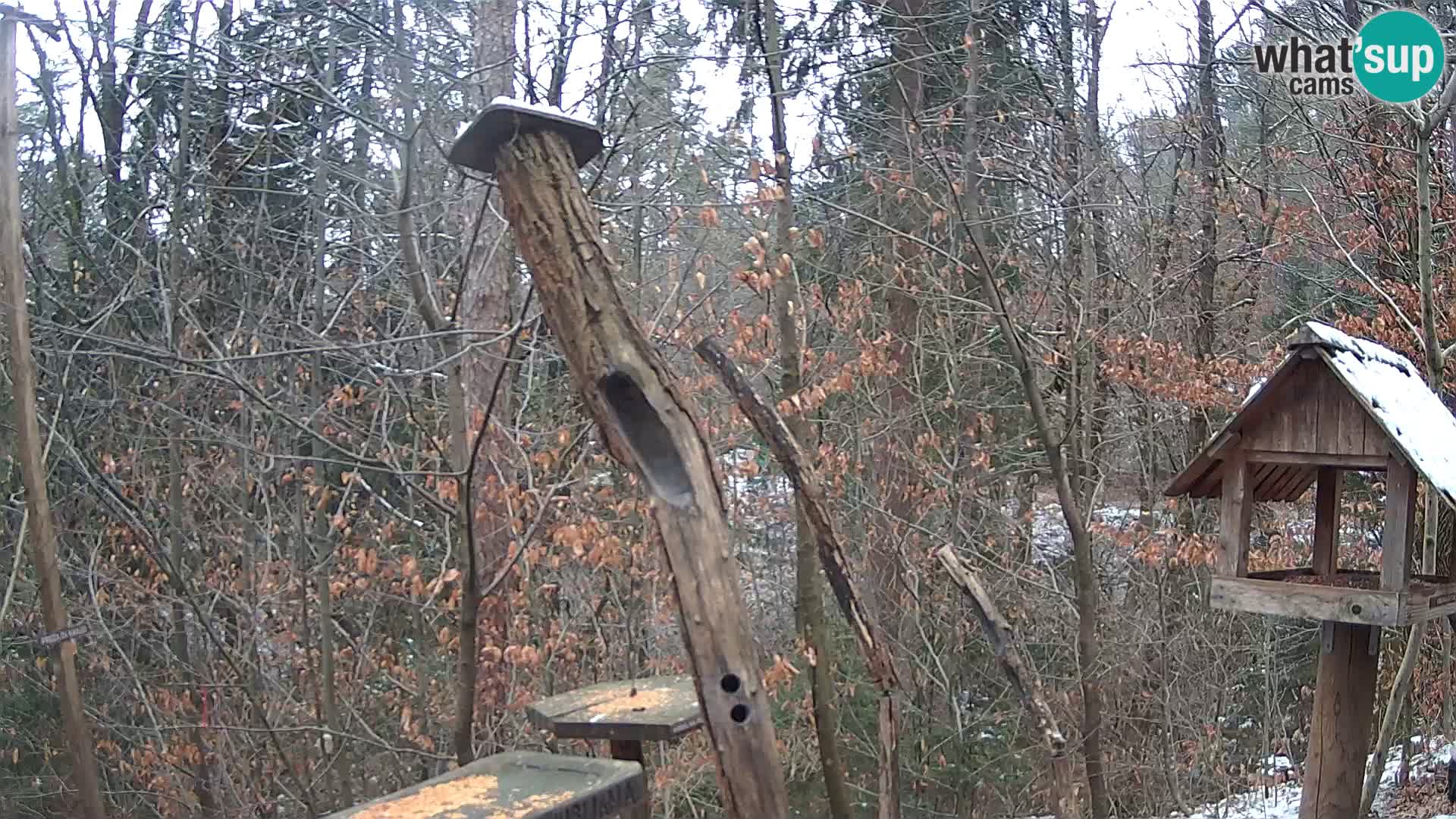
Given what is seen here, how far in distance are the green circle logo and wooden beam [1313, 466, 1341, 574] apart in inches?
107

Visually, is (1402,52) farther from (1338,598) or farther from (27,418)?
(27,418)

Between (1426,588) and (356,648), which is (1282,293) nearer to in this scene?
(1426,588)

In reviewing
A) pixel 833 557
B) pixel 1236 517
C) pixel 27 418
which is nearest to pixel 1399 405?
pixel 1236 517

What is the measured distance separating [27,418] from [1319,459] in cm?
582

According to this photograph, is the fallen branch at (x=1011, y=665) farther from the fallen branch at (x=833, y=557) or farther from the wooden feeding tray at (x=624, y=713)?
the wooden feeding tray at (x=624, y=713)

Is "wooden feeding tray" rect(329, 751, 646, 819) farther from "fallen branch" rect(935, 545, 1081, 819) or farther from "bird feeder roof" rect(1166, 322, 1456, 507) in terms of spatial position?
"bird feeder roof" rect(1166, 322, 1456, 507)

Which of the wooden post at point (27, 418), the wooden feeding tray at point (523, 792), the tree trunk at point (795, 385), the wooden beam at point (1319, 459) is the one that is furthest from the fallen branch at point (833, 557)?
the wooden post at point (27, 418)

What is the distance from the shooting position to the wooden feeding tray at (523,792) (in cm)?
305

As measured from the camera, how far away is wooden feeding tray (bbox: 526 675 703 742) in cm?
386

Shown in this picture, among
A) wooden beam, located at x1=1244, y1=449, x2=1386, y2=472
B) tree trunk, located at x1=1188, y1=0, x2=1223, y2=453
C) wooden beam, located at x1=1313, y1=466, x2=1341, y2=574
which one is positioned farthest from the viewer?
tree trunk, located at x1=1188, y1=0, x2=1223, y2=453

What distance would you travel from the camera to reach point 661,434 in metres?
3.20

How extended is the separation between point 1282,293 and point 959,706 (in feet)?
18.7

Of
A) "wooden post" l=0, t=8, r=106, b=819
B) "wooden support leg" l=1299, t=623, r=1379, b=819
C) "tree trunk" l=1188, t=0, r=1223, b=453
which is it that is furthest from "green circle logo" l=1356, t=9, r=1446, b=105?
"wooden post" l=0, t=8, r=106, b=819

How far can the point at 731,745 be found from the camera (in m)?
3.03
